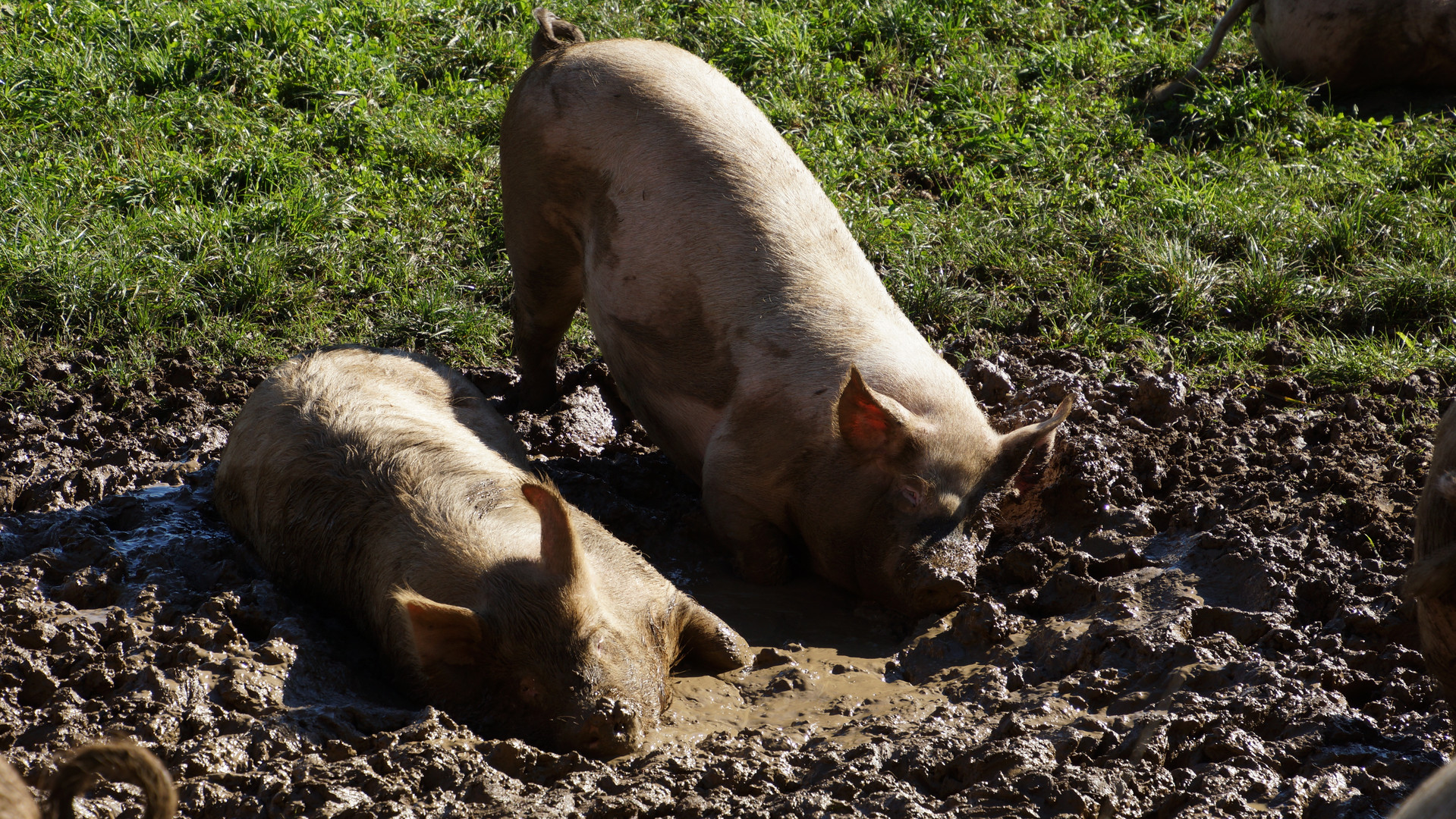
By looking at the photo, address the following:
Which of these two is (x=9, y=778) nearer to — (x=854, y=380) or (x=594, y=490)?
(x=854, y=380)

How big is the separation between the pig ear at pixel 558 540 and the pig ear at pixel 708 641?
1.74ft

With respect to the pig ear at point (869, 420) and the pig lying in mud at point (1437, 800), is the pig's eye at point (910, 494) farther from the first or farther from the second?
the pig lying in mud at point (1437, 800)

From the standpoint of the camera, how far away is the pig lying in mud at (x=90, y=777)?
74.4 inches

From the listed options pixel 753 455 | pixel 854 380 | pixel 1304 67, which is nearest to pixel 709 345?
pixel 753 455

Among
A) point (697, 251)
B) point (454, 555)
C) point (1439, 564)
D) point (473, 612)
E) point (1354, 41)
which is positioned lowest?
point (454, 555)

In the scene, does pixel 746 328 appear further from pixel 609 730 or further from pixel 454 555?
pixel 609 730

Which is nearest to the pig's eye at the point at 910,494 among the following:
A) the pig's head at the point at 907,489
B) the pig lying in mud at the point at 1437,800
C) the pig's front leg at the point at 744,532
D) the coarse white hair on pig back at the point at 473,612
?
the pig's head at the point at 907,489

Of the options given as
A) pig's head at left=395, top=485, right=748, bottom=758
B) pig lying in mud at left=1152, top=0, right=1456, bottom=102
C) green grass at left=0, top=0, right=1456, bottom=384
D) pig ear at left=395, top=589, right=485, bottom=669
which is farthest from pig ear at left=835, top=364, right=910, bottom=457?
pig lying in mud at left=1152, top=0, right=1456, bottom=102

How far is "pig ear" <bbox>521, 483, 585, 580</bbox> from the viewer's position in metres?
3.50

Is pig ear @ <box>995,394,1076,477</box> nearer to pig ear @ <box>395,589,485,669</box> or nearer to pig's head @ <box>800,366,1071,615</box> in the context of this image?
pig's head @ <box>800,366,1071,615</box>

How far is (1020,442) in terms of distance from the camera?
4395 millimetres

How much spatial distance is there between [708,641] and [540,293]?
2.21 meters

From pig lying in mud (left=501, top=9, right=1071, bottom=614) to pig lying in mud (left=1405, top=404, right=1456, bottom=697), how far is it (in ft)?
4.93

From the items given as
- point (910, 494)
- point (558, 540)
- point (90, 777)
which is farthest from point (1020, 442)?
point (90, 777)
